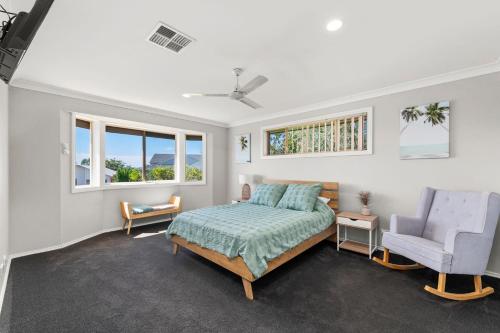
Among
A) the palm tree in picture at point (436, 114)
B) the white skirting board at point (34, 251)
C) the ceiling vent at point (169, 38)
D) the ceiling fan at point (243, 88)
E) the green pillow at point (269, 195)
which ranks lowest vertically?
the white skirting board at point (34, 251)

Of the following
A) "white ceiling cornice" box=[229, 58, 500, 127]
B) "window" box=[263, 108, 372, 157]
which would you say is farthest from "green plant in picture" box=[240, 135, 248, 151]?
"white ceiling cornice" box=[229, 58, 500, 127]

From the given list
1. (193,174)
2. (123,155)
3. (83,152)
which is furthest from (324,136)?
(83,152)

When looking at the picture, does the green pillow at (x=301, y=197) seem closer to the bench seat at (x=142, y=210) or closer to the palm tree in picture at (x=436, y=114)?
the palm tree in picture at (x=436, y=114)

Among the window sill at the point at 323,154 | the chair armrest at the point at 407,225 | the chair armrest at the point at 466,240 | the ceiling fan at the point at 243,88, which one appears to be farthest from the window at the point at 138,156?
the chair armrest at the point at 466,240

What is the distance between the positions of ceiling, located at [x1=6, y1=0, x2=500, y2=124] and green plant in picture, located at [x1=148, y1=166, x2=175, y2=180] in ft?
7.49

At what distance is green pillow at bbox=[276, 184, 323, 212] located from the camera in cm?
360

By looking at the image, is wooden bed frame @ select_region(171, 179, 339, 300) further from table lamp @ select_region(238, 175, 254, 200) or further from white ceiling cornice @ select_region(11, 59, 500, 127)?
white ceiling cornice @ select_region(11, 59, 500, 127)

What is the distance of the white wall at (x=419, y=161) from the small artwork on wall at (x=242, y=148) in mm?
1443

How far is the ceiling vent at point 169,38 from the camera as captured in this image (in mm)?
2020

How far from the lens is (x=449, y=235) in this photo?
2326mm

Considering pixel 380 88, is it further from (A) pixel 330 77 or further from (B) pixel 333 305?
(B) pixel 333 305

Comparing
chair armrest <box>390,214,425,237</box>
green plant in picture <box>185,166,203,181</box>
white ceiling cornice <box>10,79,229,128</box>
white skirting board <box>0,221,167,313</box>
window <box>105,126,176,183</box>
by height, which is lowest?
white skirting board <box>0,221,167,313</box>

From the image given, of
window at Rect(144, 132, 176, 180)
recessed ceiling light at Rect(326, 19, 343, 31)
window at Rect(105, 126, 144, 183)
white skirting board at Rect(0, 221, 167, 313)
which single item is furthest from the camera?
window at Rect(144, 132, 176, 180)

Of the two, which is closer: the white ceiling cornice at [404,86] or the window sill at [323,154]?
the white ceiling cornice at [404,86]
